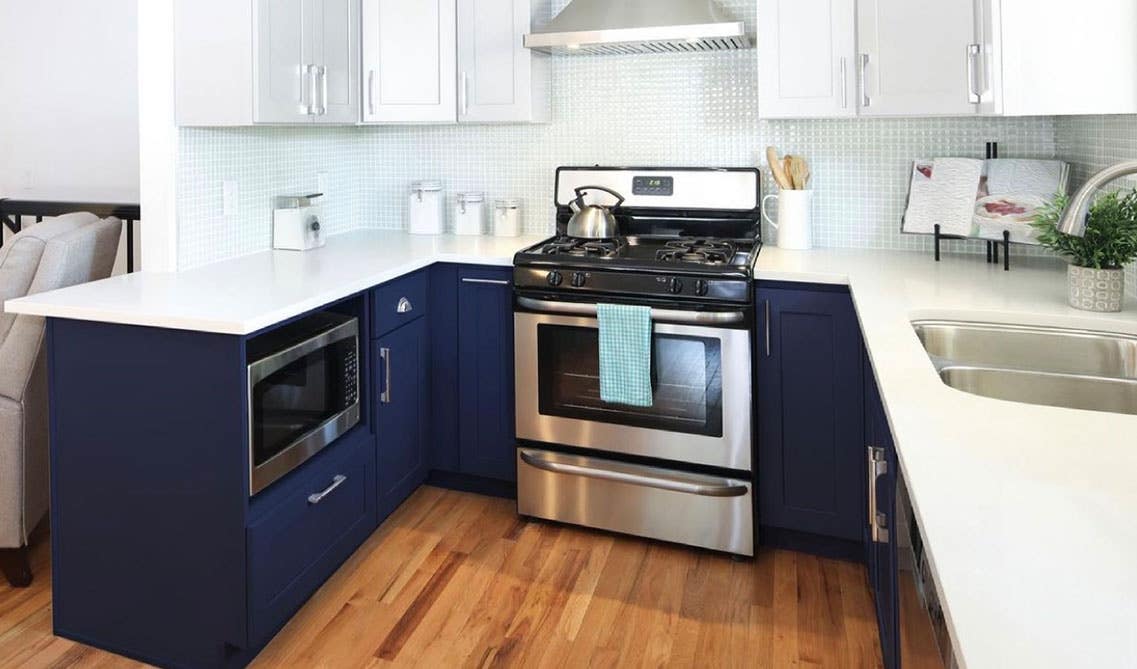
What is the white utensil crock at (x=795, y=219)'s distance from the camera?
2799 millimetres

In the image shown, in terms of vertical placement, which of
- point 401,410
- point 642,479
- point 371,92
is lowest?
point 642,479

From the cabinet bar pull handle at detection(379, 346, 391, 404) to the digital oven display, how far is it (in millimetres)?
1156

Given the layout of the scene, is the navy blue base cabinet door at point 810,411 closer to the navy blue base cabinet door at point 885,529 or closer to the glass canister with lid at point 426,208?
the navy blue base cabinet door at point 885,529

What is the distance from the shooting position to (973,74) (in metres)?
2.19

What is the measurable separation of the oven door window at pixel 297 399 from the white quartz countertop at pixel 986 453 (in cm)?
19

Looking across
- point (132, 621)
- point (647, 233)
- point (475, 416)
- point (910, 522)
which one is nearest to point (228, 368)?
point (132, 621)

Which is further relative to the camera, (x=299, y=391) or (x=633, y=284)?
(x=633, y=284)

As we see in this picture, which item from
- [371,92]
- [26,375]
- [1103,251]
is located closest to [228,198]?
[371,92]

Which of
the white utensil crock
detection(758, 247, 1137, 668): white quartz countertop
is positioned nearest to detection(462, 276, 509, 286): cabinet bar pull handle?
the white utensil crock

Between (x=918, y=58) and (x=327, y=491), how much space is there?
2.15 m

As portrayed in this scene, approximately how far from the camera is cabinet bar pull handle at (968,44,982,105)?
7.15 feet

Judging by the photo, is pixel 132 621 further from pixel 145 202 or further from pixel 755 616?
pixel 755 616

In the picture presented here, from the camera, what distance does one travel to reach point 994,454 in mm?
1010

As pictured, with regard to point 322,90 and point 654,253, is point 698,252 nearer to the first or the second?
point 654,253
